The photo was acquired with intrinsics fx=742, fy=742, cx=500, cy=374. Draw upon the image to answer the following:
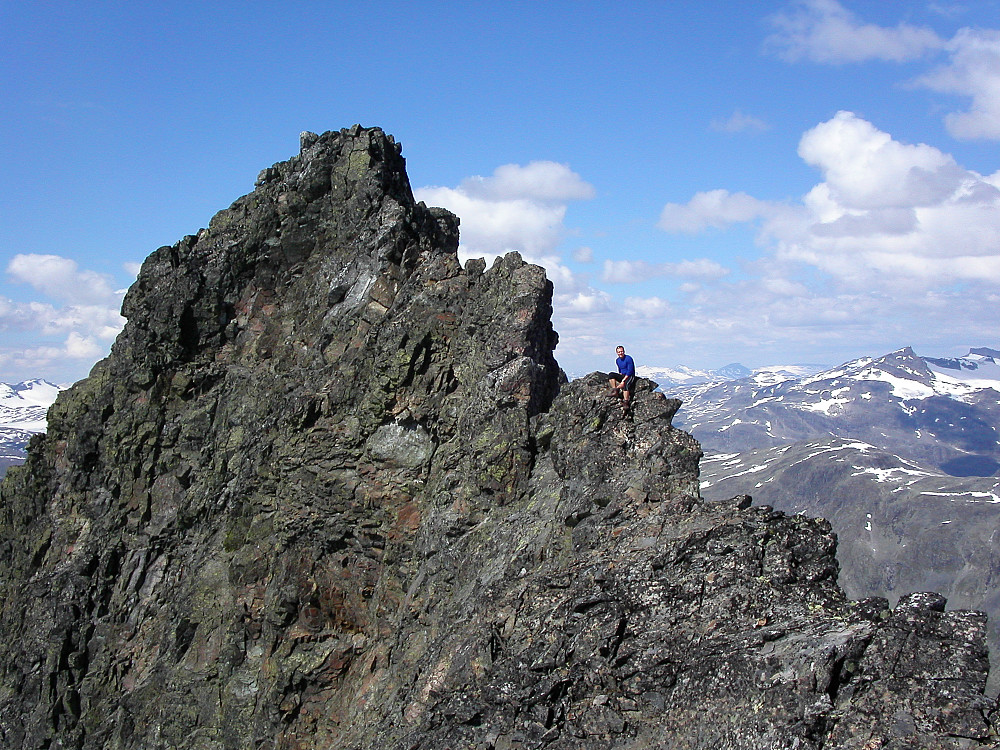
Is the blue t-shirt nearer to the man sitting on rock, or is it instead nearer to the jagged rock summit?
the man sitting on rock

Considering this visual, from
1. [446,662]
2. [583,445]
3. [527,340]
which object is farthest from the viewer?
[527,340]

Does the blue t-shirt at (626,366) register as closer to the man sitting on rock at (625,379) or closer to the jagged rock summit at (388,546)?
the man sitting on rock at (625,379)

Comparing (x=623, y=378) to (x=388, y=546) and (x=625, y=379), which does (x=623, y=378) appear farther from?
(x=388, y=546)

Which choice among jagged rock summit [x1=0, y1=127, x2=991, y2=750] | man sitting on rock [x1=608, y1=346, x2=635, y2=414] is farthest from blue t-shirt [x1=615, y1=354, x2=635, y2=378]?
jagged rock summit [x1=0, y1=127, x2=991, y2=750]

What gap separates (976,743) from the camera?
1630cm

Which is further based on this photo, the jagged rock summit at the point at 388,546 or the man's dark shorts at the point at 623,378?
the man's dark shorts at the point at 623,378

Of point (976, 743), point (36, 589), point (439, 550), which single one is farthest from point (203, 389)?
point (976, 743)

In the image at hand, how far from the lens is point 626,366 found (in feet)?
108

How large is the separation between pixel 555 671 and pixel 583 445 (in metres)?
10.6

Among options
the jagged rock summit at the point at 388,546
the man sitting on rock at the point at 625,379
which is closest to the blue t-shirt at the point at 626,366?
the man sitting on rock at the point at 625,379

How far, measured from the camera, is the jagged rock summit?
20.6m

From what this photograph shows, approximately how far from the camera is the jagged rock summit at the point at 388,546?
2056cm

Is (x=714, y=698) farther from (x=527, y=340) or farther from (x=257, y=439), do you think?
(x=257, y=439)

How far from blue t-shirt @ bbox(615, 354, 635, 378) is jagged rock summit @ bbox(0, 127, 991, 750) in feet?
4.43
